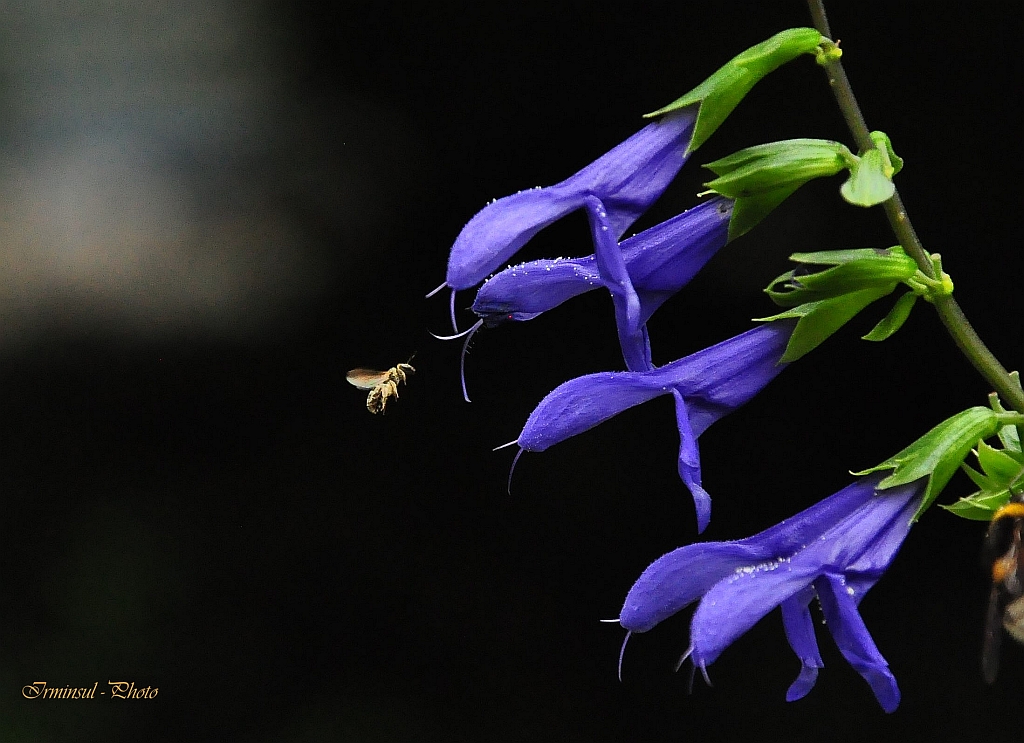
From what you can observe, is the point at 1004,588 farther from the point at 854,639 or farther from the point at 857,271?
the point at 857,271

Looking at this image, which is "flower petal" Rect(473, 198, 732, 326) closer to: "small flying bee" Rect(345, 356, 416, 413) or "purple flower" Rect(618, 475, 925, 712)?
"purple flower" Rect(618, 475, 925, 712)

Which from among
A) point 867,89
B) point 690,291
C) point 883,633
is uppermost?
point 867,89

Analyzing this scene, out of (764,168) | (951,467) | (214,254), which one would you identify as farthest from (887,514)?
(214,254)

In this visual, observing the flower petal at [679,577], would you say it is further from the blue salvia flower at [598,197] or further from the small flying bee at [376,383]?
the small flying bee at [376,383]

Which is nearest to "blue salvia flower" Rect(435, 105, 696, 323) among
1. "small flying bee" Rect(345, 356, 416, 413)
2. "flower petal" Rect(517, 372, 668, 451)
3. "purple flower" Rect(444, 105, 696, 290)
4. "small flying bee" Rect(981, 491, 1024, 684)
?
"purple flower" Rect(444, 105, 696, 290)

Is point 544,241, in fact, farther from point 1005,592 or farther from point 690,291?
point 1005,592

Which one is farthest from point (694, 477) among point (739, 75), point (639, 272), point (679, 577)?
point (739, 75)
